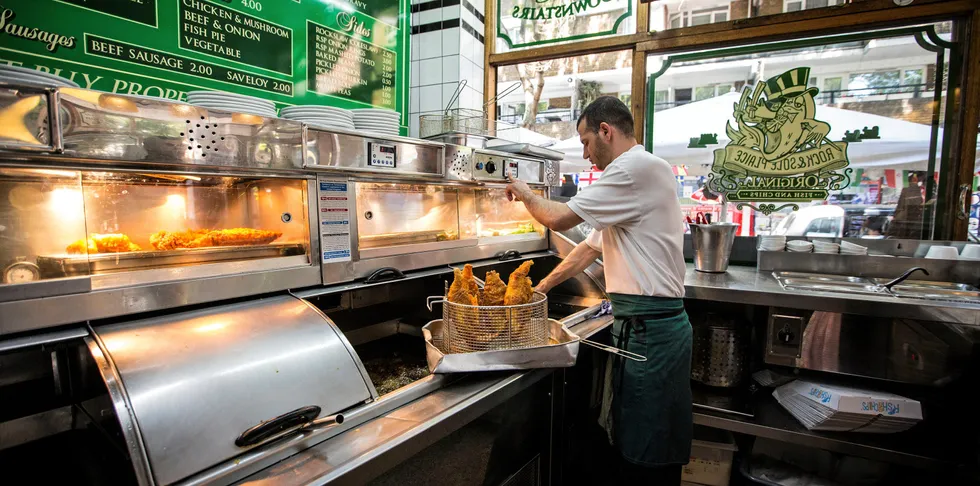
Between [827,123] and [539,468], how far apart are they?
286 cm

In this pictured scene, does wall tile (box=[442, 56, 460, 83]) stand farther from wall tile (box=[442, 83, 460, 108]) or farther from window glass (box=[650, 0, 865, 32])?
window glass (box=[650, 0, 865, 32])

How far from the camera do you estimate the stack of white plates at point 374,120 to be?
5.97 ft

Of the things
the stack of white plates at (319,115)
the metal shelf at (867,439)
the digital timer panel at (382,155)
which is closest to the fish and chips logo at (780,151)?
the metal shelf at (867,439)

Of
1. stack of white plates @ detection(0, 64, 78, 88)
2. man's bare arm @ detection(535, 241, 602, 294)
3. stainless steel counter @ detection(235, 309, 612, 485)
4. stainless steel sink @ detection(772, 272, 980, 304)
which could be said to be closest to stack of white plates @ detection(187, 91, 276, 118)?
stack of white plates @ detection(0, 64, 78, 88)

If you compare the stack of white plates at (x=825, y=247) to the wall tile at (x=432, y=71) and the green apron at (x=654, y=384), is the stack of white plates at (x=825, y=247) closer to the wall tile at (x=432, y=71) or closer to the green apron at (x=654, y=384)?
the green apron at (x=654, y=384)

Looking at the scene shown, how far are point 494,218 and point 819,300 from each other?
1674 millimetres

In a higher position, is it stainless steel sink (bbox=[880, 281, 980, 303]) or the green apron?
stainless steel sink (bbox=[880, 281, 980, 303])

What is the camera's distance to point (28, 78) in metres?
0.96

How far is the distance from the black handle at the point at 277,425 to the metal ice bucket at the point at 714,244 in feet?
8.39

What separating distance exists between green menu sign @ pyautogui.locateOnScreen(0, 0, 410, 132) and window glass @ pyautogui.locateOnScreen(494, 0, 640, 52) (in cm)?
86

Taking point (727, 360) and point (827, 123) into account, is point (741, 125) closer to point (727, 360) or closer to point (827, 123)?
point (827, 123)

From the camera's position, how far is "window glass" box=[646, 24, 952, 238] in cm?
281

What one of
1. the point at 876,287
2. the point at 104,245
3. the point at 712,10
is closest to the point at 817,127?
the point at 712,10

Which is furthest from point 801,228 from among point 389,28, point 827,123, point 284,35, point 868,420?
point 284,35
